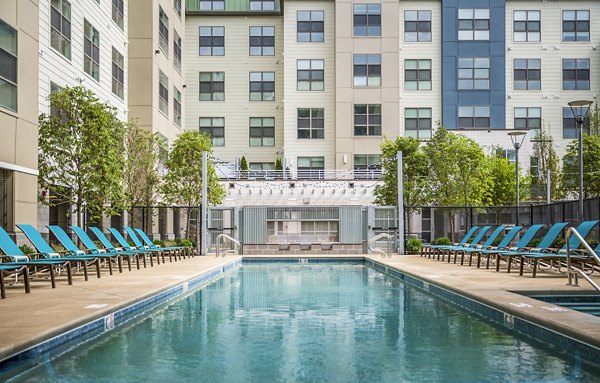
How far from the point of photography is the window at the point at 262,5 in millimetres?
39156

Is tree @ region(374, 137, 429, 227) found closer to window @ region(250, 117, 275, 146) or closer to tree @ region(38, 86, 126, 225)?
window @ region(250, 117, 275, 146)

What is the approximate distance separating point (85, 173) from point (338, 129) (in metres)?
21.4

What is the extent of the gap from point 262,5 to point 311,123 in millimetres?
7946

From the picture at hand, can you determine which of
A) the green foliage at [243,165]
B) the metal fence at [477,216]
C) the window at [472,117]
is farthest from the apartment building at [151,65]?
the window at [472,117]

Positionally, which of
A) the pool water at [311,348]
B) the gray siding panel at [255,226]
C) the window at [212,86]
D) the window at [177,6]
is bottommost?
the pool water at [311,348]

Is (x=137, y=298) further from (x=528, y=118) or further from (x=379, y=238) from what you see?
(x=528, y=118)

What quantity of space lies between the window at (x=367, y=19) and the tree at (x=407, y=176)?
34.9 ft

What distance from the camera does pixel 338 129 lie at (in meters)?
36.2

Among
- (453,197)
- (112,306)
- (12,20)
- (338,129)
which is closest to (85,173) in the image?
(12,20)

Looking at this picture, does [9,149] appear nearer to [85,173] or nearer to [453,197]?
[85,173]

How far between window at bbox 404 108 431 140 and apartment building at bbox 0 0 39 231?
2487 cm

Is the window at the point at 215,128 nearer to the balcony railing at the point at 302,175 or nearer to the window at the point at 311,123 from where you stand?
the balcony railing at the point at 302,175

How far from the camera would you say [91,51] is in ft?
72.6

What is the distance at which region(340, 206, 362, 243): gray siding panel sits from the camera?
2439 cm
